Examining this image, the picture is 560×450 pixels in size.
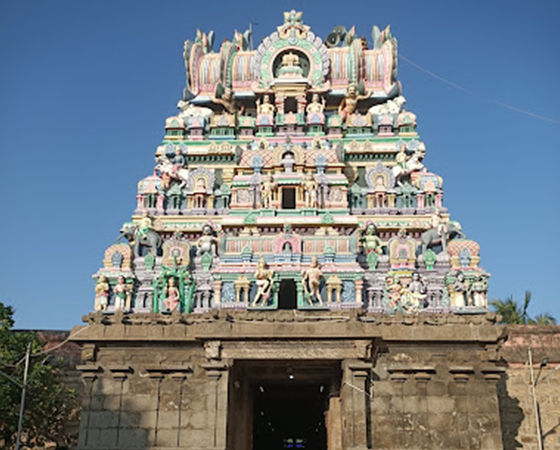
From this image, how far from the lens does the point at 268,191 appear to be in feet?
95.3

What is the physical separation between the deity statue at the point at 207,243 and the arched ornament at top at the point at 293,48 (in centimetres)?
1011

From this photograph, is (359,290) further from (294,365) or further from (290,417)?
(294,365)

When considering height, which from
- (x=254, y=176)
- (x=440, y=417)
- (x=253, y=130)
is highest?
(x=253, y=130)

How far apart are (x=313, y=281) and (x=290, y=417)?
8659 millimetres

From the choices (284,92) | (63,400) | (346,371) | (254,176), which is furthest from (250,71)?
(346,371)

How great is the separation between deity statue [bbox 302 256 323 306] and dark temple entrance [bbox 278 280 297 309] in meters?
2.57

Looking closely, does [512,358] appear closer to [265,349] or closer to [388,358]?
[388,358]

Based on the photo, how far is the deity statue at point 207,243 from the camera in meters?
28.6

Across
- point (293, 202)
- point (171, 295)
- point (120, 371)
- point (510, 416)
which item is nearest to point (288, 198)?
point (293, 202)

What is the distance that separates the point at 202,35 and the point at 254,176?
13332 mm

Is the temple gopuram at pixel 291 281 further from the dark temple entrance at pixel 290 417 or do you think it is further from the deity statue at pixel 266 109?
the deity statue at pixel 266 109

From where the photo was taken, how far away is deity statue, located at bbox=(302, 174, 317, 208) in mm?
28719

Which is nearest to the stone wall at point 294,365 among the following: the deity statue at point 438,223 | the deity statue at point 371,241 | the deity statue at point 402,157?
the deity statue at point 371,241

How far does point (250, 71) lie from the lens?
36656 mm
